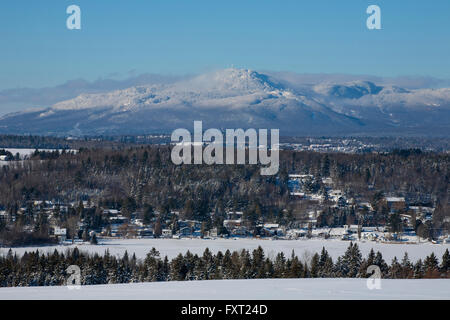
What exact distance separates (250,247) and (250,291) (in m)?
33.5

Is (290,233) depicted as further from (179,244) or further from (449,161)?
(449,161)

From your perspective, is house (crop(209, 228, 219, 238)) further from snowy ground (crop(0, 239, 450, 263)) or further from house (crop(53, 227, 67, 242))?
house (crop(53, 227, 67, 242))

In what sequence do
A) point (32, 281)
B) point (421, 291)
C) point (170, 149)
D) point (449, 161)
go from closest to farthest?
1. point (421, 291)
2. point (32, 281)
3. point (449, 161)
4. point (170, 149)

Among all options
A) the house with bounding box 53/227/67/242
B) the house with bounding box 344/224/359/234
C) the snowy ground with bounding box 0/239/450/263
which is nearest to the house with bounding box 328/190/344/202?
the house with bounding box 344/224/359/234

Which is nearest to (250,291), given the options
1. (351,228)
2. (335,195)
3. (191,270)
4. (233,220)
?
(191,270)

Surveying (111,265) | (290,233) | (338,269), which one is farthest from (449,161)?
(111,265)

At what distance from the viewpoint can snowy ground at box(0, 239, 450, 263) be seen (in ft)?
144

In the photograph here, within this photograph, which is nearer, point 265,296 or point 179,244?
point 265,296

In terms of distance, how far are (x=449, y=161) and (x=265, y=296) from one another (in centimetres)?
8200

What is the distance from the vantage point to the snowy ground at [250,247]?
4391 centimetres

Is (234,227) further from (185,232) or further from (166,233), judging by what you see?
(166,233)

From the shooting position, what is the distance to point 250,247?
4741 cm

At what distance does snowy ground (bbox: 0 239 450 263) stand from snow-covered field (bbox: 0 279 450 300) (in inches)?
1001
